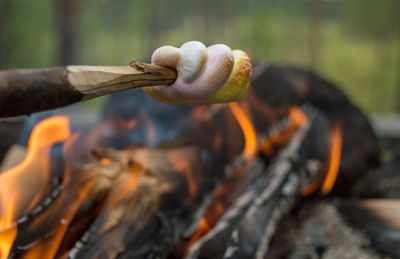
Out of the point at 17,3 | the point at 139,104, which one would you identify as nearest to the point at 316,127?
the point at 139,104

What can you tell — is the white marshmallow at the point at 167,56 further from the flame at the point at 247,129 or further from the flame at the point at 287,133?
the flame at the point at 287,133

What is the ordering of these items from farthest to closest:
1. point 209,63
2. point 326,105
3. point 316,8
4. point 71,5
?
point 316,8 → point 71,5 → point 326,105 → point 209,63

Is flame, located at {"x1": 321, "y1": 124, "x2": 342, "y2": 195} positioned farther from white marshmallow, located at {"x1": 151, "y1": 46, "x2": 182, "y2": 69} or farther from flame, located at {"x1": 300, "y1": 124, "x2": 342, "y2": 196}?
white marshmallow, located at {"x1": 151, "y1": 46, "x2": 182, "y2": 69}

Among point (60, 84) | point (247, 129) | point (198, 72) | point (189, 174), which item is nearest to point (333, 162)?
point (247, 129)

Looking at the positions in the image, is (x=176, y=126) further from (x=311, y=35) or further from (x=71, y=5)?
(x=311, y=35)

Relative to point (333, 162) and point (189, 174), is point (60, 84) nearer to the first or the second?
point (189, 174)

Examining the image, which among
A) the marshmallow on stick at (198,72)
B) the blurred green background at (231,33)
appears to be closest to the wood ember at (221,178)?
the marshmallow on stick at (198,72)

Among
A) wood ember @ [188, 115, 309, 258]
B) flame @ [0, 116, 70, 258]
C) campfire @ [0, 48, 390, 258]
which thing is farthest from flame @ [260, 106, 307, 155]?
flame @ [0, 116, 70, 258]
